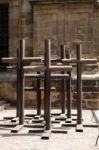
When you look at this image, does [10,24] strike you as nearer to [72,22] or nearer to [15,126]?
[72,22]

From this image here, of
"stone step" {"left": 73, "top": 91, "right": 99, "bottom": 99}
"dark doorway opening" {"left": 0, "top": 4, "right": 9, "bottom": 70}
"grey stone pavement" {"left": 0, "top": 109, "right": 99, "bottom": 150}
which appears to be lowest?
"grey stone pavement" {"left": 0, "top": 109, "right": 99, "bottom": 150}

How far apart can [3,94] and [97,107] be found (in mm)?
3437

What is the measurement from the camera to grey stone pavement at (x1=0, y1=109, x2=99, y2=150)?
7.69 metres

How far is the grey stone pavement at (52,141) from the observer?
25.2ft

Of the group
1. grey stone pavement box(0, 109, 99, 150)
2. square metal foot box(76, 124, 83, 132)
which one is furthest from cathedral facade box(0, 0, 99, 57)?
grey stone pavement box(0, 109, 99, 150)

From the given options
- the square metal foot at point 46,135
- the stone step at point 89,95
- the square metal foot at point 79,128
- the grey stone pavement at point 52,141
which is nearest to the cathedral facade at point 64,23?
the stone step at point 89,95

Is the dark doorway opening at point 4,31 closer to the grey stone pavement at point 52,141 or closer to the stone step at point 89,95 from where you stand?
the stone step at point 89,95

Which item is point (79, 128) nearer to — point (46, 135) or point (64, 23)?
point (46, 135)

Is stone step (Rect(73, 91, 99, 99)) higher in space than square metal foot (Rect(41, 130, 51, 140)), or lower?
higher

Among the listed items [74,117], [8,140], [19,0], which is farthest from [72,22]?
[8,140]

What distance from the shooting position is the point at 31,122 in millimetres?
10672

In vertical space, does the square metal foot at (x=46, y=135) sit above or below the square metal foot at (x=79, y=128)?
above

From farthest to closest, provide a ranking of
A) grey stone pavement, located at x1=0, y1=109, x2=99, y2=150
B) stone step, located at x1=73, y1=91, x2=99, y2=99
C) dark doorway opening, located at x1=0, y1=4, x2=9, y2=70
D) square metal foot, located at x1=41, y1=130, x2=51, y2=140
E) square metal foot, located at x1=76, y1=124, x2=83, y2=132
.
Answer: dark doorway opening, located at x1=0, y1=4, x2=9, y2=70 → stone step, located at x1=73, y1=91, x2=99, y2=99 → square metal foot, located at x1=76, y1=124, x2=83, y2=132 → square metal foot, located at x1=41, y1=130, x2=51, y2=140 → grey stone pavement, located at x1=0, y1=109, x2=99, y2=150

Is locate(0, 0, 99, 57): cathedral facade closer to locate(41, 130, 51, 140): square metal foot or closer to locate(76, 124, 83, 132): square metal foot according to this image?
locate(76, 124, 83, 132): square metal foot
